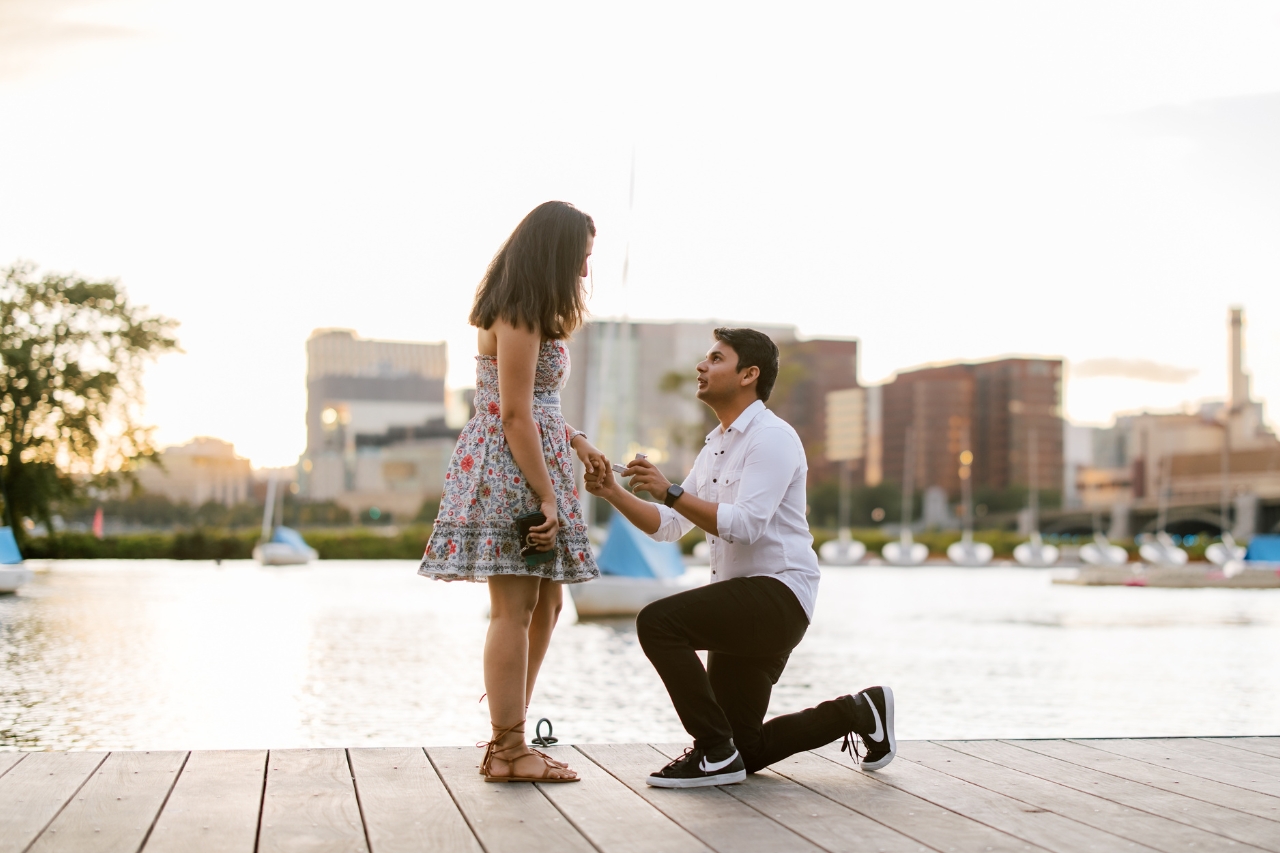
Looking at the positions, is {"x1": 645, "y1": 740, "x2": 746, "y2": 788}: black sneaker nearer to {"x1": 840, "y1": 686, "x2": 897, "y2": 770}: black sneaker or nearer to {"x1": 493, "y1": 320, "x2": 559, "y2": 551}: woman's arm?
{"x1": 840, "y1": 686, "x2": 897, "y2": 770}: black sneaker

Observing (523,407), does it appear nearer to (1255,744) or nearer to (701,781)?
(701,781)

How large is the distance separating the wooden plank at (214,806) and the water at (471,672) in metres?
4.59

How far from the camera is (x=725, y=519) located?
123 inches

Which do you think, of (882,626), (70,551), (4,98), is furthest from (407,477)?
(882,626)

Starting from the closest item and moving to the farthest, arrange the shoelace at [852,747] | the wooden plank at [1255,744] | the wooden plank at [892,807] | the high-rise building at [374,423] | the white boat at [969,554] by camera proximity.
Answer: the wooden plank at [892,807] < the shoelace at [852,747] < the wooden plank at [1255,744] < the white boat at [969,554] < the high-rise building at [374,423]

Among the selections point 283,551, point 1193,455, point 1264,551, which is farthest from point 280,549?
point 1193,455

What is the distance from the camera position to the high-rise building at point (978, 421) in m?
127

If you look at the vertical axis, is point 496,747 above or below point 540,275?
below

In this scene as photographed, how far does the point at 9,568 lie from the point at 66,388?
12916 mm

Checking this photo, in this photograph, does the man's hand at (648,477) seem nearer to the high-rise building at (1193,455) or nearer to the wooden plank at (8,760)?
the wooden plank at (8,760)

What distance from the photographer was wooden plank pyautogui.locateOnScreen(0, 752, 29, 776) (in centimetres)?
315

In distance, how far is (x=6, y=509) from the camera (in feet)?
109

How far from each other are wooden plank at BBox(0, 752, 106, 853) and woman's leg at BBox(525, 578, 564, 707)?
A: 1.08 metres

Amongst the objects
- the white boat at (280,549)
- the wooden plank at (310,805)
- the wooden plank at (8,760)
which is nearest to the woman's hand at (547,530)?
the wooden plank at (310,805)
